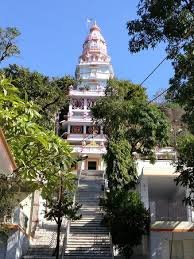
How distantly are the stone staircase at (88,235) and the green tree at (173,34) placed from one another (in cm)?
1017

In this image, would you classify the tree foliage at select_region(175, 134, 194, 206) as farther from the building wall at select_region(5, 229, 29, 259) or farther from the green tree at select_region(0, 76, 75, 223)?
the building wall at select_region(5, 229, 29, 259)

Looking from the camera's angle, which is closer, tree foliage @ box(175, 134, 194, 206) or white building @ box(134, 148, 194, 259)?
tree foliage @ box(175, 134, 194, 206)

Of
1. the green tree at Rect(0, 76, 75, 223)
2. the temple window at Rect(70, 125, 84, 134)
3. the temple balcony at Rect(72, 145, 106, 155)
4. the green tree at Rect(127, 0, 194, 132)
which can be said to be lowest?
the green tree at Rect(0, 76, 75, 223)

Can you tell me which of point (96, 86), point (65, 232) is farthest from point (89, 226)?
point (96, 86)

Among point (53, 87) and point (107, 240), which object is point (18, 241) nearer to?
point (107, 240)

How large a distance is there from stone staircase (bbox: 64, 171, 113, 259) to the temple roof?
148 ft

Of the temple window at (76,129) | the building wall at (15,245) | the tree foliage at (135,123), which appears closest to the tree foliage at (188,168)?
the building wall at (15,245)

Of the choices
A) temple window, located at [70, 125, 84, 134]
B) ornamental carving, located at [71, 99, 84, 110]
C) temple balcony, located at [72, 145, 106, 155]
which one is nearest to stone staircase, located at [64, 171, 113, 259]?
temple balcony, located at [72, 145, 106, 155]

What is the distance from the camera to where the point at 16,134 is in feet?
26.1

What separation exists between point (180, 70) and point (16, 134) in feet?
18.7

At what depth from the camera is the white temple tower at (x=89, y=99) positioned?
48250mm

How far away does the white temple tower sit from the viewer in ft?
158

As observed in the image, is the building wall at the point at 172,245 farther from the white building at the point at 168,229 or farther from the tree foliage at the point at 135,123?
the tree foliage at the point at 135,123

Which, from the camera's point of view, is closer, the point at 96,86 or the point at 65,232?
the point at 65,232
